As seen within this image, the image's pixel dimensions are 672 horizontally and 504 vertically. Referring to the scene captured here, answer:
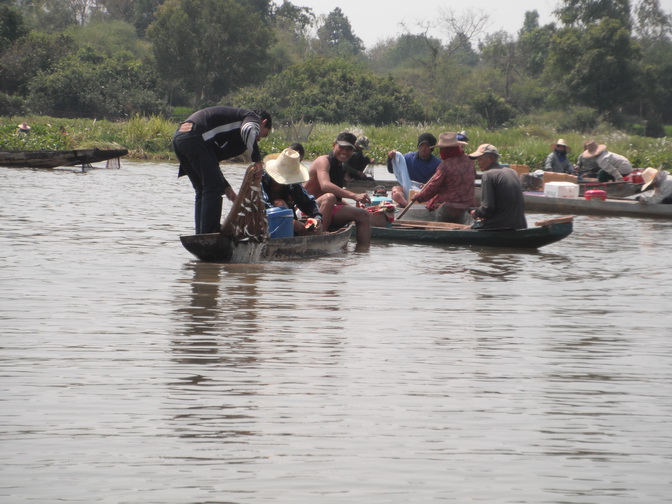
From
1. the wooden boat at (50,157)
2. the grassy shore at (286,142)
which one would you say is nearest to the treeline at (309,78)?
the grassy shore at (286,142)

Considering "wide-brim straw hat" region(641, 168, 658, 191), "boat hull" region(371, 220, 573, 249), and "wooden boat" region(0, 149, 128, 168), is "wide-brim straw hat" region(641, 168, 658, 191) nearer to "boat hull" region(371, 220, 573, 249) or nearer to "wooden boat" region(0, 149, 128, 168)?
"boat hull" region(371, 220, 573, 249)

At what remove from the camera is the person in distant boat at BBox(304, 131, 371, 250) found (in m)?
10.8

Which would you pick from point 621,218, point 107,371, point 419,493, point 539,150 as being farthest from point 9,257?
point 539,150

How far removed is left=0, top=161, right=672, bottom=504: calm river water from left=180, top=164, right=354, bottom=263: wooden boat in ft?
0.63

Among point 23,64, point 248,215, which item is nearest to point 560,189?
point 248,215

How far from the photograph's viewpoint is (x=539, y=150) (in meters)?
31.1

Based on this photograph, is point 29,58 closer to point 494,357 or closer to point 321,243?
point 321,243

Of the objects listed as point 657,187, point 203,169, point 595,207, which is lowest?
point 595,207

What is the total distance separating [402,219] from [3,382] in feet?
25.5

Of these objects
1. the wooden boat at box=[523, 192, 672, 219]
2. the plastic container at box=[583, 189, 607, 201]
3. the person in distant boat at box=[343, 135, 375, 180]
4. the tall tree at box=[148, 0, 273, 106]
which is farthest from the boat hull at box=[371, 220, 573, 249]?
the tall tree at box=[148, 0, 273, 106]

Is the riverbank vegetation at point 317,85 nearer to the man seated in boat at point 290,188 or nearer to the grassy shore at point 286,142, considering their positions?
the grassy shore at point 286,142

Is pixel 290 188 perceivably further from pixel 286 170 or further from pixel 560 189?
pixel 560 189

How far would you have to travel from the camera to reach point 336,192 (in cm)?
1075

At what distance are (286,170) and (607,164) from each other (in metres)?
10.5
